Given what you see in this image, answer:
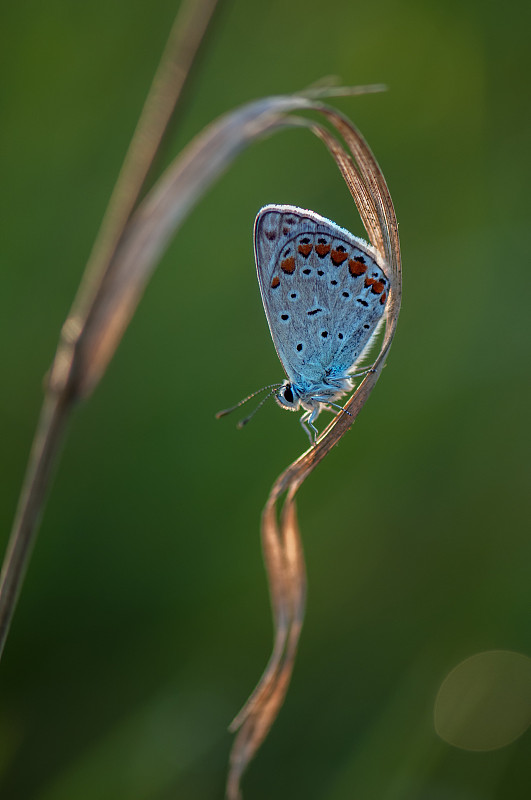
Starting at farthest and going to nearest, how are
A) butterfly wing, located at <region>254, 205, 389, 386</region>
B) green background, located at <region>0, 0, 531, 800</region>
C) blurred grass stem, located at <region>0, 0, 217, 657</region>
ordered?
green background, located at <region>0, 0, 531, 800</region>
butterfly wing, located at <region>254, 205, 389, 386</region>
blurred grass stem, located at <region>0, 0, 217, 657</region>

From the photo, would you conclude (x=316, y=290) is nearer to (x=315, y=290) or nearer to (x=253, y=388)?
(x=315, y=290)

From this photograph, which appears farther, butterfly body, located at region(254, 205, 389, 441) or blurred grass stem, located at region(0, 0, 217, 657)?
butterfly body, located at region(254, 205, 389, 441)

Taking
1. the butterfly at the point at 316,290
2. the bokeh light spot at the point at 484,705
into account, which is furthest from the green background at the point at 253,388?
the butterfly at the point at 316,290

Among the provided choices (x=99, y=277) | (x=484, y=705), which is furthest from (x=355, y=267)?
(x=484, y=705)

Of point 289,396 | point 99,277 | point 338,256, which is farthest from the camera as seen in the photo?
point 289,396

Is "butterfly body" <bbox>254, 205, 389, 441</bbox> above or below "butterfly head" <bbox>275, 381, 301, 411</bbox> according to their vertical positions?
above

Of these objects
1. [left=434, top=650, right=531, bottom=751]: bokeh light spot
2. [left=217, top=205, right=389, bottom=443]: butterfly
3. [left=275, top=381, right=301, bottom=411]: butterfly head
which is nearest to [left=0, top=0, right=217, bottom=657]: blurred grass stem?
[left=217, top=205, right=389, bottom=443]: butterfly

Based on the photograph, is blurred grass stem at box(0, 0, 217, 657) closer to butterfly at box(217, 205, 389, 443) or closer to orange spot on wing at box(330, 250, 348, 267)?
butterfly at box(217, 205, 389, 443)
